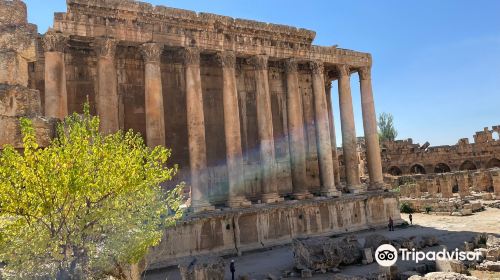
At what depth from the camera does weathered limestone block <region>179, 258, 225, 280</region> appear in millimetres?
12117

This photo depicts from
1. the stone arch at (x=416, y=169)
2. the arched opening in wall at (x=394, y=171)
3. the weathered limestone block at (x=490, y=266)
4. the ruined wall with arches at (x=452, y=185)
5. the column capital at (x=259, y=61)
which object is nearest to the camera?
the weathered limestone block at (x=490, y=266)

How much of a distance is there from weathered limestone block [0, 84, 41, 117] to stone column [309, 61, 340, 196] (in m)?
16.0

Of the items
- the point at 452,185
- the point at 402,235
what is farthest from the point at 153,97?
the point at 452,185

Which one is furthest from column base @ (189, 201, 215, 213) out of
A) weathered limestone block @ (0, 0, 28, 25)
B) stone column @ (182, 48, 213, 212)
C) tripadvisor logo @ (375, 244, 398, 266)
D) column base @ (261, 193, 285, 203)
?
weathered limestone block @ (0, 0, 28, 25)

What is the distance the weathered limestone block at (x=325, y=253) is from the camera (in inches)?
569

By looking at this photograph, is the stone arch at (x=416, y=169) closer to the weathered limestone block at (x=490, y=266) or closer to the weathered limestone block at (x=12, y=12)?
the weathered limestone block at (x=490, y=266)

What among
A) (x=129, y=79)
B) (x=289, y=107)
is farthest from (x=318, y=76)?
(x=129, y=79)

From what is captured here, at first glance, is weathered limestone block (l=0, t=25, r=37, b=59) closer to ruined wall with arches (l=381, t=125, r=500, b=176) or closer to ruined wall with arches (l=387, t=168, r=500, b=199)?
ruined wall with arches (l=387, t=168, r=500, b=199)

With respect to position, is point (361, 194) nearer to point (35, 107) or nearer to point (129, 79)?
point (129, 79)

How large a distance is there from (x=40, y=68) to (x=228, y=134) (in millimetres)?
8503

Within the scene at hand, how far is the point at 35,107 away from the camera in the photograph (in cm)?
805

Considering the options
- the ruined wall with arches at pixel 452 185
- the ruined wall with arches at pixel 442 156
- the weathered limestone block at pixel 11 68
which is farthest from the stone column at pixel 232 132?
the ruined wall with arches at pixel 442 156

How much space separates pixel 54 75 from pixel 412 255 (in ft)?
50.3

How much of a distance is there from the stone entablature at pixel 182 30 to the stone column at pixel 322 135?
1085mm
